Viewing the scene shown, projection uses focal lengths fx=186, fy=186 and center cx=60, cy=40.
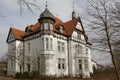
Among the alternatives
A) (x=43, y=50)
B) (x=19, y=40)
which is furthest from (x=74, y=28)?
(x=19, y=40)

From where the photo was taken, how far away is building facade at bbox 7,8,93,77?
29219 millimetres

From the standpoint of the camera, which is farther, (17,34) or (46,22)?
(17,34)

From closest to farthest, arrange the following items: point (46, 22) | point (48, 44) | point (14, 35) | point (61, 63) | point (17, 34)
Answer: point (48, 44), point (46, 22), point (61, 63), point (14, 35), point (17, 34)

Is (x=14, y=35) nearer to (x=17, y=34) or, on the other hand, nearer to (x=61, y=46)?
(x=17, y=34)

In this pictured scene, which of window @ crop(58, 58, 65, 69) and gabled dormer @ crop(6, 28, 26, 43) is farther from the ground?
gabled dormer @ crop(6, 28, 26, 43)

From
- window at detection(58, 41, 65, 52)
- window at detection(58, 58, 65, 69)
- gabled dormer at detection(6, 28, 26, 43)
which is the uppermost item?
gabled dormer at detection(6, 28, 26, 43)

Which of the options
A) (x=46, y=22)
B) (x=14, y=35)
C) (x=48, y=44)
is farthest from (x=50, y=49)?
(x=14, y=35)

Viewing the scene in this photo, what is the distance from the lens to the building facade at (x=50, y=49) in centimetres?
2922

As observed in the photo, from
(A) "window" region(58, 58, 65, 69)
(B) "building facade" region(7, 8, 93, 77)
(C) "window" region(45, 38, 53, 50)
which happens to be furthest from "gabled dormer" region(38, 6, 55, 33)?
(A) "window" region(58, 58, 65, 69)

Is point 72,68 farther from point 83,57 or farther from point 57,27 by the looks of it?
point 57,27

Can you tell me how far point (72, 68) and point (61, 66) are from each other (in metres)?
2.21

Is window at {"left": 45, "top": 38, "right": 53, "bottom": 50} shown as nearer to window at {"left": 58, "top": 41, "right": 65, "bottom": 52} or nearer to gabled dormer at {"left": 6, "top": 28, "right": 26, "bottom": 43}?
window at {"left": 58, "top": 41, "right": 65, "bottom": 52}

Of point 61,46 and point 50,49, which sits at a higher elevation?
point 61,46

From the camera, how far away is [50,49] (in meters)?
29.2
